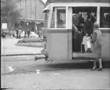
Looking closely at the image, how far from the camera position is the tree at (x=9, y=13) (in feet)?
167

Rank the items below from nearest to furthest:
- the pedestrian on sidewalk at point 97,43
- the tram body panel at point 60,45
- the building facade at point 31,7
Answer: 1. the pedestrian on sidewalk at point 97,43
2. the tram body panel at point 60,45
3. the building facade at point 31,7

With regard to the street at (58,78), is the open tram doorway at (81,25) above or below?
above

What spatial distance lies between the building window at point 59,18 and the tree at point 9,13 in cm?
3525

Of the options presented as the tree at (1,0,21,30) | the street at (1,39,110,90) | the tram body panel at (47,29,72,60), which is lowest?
the street at (1,39,110,90)

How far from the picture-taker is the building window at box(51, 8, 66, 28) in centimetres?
1320

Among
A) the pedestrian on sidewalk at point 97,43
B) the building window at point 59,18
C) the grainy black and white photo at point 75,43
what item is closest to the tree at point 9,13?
the grainy black and white photo at point 75,43

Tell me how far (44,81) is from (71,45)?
104 inches

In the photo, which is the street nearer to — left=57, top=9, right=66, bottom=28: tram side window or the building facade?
left=57, top=9, right=66, bottom=28: tram side window

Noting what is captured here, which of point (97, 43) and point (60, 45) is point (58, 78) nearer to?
point (60, 45)

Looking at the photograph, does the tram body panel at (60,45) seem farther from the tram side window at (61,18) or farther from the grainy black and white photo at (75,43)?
the tram side window at (61,18)

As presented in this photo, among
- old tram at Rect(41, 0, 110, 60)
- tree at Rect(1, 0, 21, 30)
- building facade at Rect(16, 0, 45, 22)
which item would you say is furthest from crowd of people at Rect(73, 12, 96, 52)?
building facade at Rect(16, 0, 45, 22)

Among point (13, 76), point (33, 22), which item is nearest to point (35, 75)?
point (13, 76)

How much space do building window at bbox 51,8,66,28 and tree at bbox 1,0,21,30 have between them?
35253mm

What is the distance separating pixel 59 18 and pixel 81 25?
124cm
